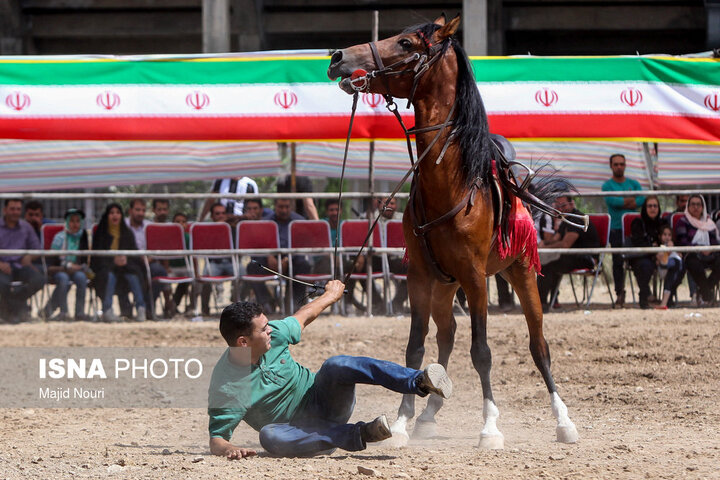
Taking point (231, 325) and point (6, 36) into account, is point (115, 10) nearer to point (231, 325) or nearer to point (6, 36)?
point (6, 36)

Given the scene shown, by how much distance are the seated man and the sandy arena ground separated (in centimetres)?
12

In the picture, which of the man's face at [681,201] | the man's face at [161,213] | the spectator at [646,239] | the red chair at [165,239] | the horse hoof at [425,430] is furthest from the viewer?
the man's face at [161,213]

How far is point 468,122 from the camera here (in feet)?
19.0

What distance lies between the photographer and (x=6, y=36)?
16.7 meters

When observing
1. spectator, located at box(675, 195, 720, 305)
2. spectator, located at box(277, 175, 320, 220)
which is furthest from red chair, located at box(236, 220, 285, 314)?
spectator, located at box(675, 195, 720, 305)

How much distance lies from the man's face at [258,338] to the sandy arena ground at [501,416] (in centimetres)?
58

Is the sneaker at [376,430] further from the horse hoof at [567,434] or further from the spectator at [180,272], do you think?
the spectator at [180,272]

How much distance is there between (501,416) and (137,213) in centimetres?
683

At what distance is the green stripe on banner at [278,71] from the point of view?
11.1 metres

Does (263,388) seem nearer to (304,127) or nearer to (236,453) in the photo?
(236,453)

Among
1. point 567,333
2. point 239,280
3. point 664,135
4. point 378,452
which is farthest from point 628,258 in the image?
point 378,452

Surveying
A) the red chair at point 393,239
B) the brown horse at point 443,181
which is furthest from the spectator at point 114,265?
the brown horse at point 443,181

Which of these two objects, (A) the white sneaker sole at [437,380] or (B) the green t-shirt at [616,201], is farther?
(B) the green t-shirt at [616,201]

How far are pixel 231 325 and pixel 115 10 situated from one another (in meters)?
13.7
